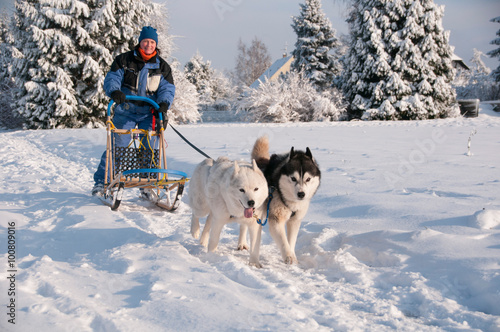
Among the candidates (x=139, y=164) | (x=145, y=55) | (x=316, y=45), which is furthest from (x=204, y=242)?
(x=316, y=45)

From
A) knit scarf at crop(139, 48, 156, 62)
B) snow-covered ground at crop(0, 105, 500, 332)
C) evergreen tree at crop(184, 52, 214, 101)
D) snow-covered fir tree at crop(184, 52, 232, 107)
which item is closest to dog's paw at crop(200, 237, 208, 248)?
snow-covered ground at crop(0, 105, 500, 332)

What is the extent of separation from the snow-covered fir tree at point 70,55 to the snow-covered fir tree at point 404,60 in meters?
12.2

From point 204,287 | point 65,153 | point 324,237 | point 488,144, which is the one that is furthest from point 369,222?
point 65,153

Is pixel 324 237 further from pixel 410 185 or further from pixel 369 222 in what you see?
pixel 410 185

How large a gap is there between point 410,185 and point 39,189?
18.4ft

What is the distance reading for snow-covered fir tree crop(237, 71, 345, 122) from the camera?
21203 millimetres

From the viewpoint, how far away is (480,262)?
9.66 ft

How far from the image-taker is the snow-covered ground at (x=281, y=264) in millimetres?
2240

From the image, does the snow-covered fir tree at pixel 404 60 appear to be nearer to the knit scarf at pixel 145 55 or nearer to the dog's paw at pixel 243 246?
the knit scarf at pixel 145 55

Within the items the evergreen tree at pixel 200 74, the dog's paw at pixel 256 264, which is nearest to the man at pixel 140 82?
the dog's paw at pixel 256 264

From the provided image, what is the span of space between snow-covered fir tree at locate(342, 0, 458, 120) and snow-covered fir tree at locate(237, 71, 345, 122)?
1655 mm

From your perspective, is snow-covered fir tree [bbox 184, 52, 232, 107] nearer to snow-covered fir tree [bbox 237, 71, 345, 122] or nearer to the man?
snow-covered fir tree [bbox 237, 71, 345, 122]

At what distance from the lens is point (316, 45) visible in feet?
99.9

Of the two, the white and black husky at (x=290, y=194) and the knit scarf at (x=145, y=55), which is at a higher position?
the knit scarf at (x=145, y=55)
